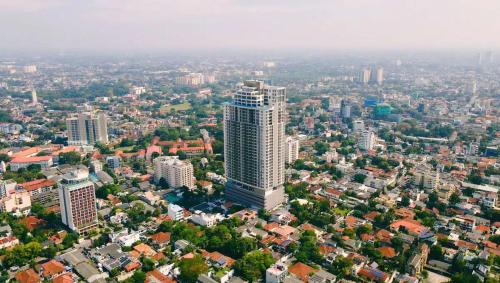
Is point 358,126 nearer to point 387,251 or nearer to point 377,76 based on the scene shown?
point 387,251

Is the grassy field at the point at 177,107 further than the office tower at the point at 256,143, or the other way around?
the grassy field at the point at 177,107

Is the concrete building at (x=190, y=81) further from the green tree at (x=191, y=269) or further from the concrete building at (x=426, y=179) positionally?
the green tree at (x=191, y=269)

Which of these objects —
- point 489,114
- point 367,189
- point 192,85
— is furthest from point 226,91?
point 367,189

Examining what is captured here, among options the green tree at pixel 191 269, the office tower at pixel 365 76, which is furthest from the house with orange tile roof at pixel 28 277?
the office tower at pixel 365 76

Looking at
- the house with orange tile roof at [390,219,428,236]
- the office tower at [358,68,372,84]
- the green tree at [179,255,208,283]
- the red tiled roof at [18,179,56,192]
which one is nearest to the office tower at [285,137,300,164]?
the house with orange tile roof at [390,219,428,236]

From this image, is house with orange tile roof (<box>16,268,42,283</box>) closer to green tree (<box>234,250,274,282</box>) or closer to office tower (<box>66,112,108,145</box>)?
green tree (<box>234,250,274,282</box>)

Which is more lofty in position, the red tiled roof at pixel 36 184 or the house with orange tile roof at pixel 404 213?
the red tiled roof at pixel 36 184

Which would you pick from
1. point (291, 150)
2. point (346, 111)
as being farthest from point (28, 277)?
point (346, 111)
